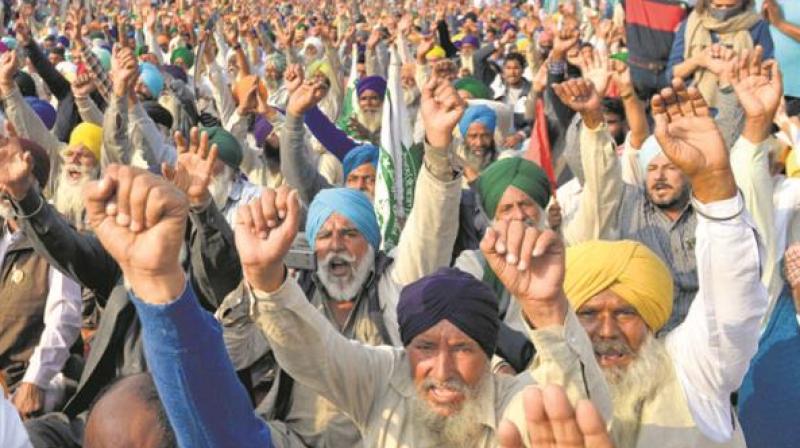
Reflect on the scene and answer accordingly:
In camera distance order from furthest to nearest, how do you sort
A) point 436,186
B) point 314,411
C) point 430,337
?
point 436,186 < point 314,411 < point 430,337

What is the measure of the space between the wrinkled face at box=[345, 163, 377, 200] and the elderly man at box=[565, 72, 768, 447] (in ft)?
7.88

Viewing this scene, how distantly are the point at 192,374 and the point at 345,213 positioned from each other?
69.0 inches

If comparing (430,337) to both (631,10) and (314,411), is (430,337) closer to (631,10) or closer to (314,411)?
(314,411)

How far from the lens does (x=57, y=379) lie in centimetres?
384

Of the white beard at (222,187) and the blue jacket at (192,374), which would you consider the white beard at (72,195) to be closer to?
the white beard at (222,187)

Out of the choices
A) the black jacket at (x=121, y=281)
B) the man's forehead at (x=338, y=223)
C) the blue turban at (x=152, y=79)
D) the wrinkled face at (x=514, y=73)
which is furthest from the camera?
the wrinkled face at (x=514, y=73)

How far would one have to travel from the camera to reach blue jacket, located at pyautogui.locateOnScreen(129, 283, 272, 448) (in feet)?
6.16

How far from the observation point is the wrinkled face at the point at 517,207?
12.9 feet

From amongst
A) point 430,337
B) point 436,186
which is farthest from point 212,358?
point 436,186

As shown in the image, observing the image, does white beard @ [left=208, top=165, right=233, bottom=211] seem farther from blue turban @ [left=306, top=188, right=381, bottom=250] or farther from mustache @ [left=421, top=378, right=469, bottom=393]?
mustache @ [left=421, top=378, right=469, bottom=393]

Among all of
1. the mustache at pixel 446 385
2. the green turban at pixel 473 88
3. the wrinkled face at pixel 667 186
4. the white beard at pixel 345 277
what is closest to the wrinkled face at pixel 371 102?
the green turban at pixel 473 88

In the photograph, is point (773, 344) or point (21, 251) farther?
point (21, 251)

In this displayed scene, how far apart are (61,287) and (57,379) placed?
33 centimetres

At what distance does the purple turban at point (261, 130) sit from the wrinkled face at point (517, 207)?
2.73 meters
